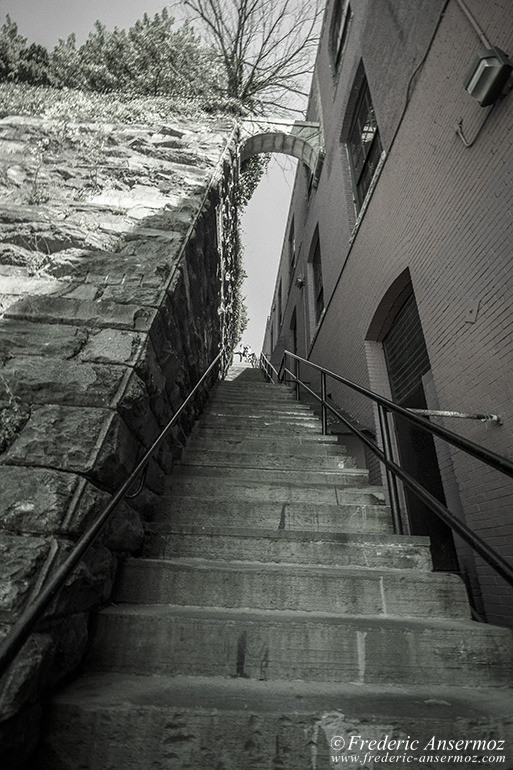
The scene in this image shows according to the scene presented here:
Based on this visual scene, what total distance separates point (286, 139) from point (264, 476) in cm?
807

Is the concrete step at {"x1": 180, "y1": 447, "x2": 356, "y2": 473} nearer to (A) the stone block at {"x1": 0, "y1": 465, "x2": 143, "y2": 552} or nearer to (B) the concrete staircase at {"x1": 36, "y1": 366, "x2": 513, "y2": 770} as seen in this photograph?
(B) the concrete staircase at {"x1": 36, "y1": 366, "x2": 513, "y2": 770}

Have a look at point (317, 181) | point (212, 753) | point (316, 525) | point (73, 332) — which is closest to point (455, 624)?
point (316, 525)

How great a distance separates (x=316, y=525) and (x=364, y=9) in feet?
26.9

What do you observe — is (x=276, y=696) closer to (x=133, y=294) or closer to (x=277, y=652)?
(x=277, y=652)

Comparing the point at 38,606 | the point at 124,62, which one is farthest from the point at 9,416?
the point at 124,62

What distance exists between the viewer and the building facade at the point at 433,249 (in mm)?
2701

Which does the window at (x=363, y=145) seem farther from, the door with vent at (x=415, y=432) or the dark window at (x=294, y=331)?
the dark window at (x=294, y=331)

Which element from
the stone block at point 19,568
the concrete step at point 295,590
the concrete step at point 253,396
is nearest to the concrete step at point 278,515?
the concrete step at point 295,590

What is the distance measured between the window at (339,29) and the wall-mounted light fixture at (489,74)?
21.7 feet

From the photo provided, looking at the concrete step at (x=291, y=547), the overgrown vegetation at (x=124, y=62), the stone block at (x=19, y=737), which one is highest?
the overgrown vegetation at (x=124, y=62)

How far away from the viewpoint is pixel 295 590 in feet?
6.47

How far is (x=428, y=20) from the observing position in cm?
379

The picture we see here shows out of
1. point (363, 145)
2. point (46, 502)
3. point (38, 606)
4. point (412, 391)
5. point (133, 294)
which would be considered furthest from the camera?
point (363, 145)

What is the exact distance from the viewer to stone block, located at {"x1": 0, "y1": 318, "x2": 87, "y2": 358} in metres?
2.09
